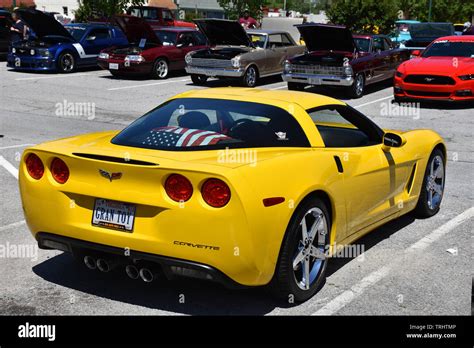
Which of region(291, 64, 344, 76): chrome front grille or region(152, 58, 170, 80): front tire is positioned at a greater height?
region(291, 64, 344, 76): chrome front grille

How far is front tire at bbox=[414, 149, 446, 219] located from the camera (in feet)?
22.6

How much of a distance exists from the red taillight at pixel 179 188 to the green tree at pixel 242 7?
35.5 metres

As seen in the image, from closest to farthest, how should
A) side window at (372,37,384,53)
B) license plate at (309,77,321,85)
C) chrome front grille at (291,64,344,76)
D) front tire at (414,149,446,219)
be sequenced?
front tire at (414,149,446,219) → chrome front grille at (291,64,344,76) → license plate at (309,77,321,85) → side window at (372,37,384,53)

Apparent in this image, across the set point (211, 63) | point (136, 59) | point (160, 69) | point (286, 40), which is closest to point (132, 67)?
point (136, 59)

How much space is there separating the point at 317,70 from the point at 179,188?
44.8ft

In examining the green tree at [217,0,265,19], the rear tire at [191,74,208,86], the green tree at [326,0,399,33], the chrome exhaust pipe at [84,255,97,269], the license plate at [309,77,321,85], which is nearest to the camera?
the chrome exhaust pipe at [84,255,97,269]

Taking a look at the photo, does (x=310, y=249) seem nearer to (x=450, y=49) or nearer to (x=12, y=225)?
(x=12, y=225)

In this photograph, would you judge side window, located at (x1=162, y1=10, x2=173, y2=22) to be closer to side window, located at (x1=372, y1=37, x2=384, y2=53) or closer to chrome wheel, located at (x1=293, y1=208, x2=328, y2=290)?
side window, located at (x1=372, y1=37, x2=384, y2=53)

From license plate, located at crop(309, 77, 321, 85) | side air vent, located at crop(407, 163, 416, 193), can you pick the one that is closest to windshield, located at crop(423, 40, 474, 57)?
license plate, located at crop(309, 77, 321, 85)

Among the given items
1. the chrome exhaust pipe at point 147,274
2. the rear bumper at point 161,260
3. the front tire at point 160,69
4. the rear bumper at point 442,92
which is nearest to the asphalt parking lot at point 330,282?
the chrome exhaust pipe at point 147,274

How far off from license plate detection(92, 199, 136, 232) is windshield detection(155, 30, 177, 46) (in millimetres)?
18179

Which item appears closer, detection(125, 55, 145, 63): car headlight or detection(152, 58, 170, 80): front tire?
detection(125, 55, 145, 63): car headlight

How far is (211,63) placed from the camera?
1958cm

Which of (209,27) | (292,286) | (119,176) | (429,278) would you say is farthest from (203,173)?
(209,27)
